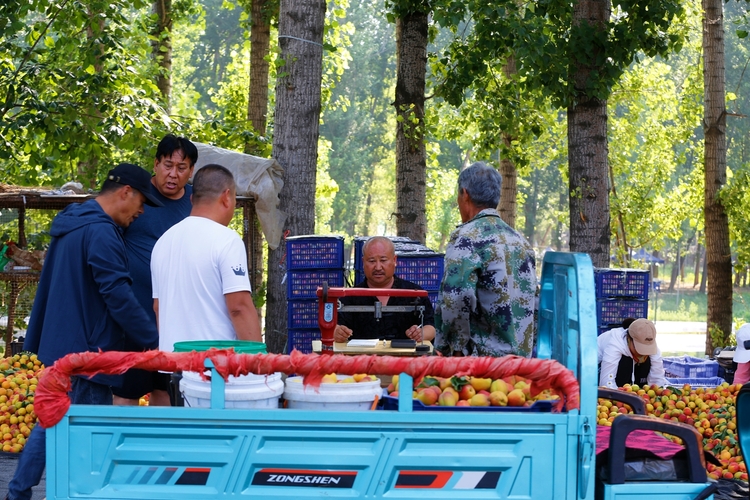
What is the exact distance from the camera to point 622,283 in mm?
9883

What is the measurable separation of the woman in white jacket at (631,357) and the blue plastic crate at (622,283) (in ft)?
3.42

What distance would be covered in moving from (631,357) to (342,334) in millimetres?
3142

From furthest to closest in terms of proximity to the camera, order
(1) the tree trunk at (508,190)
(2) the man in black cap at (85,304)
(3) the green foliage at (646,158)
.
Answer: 1. (3) the green foliage at (646,158)
2. (1) the tree trunk at (508,190)
3. (2) the man in black cap at (85,304)

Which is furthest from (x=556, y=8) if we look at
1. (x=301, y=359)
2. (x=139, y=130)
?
(x=301, y=359)

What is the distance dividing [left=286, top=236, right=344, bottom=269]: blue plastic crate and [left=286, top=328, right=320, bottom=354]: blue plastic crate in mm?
689

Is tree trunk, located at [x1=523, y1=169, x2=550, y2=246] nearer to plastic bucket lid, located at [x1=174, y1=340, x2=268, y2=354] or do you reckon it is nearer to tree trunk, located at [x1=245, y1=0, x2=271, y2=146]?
tree trunk, located at [x1=245, y1=0, x2=271, y2=146]

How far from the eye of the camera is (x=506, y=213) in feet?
61.0

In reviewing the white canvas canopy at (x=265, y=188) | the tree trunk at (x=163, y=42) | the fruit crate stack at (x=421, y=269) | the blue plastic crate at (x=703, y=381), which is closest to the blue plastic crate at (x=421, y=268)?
the fruit crate stack at (x=421, y=269)

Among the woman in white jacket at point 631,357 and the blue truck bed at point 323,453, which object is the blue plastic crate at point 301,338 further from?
the blue truck bed at point 323,453

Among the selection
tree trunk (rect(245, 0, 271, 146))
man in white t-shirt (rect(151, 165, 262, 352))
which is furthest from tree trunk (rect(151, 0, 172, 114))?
man in white t-shirt (rect(151, 165, 262, 352))

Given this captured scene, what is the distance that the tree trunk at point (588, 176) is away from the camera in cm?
1111

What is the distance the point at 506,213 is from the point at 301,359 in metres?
15.6

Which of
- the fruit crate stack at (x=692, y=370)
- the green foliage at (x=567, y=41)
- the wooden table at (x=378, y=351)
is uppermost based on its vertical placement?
the green foliage at (x=567, y=41)

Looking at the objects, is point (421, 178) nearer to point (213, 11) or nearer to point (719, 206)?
point (719, 206)
